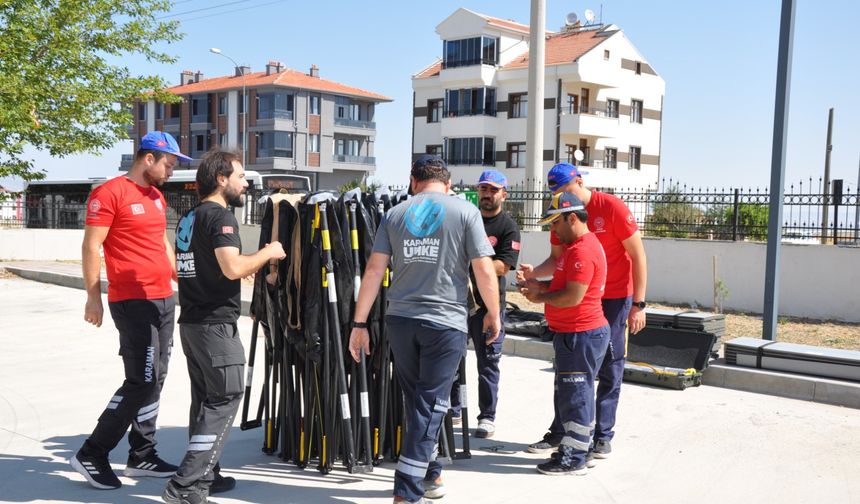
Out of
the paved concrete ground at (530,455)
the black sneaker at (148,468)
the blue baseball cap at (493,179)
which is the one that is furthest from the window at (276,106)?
the black sneaker at (148,468)

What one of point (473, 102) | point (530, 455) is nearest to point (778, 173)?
point (530, 455)

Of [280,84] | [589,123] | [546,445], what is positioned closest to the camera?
[546,445]

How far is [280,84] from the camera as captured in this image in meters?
70.6

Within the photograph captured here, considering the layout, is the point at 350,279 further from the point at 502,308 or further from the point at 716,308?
the point at 716,308

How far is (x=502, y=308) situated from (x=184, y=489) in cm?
285

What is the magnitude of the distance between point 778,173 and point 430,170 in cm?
596

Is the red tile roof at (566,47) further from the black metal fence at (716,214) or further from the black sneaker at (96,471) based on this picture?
the black sneaker at (96,471)

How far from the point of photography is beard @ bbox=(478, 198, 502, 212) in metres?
6.25

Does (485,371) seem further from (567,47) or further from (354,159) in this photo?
(354,159)

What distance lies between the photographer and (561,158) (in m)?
52.3

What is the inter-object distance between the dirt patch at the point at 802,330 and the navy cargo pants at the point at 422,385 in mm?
6055

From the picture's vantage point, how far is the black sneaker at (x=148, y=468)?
5078 mm

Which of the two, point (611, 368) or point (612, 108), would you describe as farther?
point (612, 108)

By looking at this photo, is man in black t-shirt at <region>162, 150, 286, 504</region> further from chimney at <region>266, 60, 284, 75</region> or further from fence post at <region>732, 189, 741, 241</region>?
chimney at <region>266, 60, 284, 75</region>
